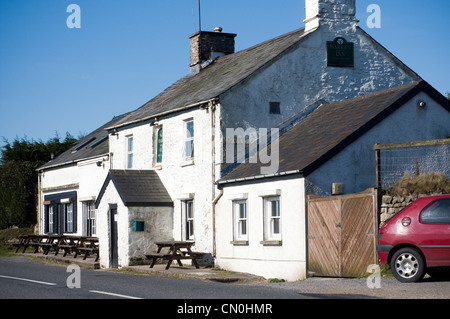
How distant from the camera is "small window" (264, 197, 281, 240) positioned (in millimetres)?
21484

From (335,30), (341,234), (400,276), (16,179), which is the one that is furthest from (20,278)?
(16,179)

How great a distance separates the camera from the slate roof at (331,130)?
20.1m

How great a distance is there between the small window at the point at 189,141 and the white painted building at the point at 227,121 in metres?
0.04

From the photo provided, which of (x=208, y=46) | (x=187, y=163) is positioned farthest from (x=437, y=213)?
(x=208, y=46)

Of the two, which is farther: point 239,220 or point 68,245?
point 68,245

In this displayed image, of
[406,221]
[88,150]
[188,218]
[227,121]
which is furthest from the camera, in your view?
[88,150]

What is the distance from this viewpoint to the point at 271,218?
2162cm

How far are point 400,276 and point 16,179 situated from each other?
32707 millimetres

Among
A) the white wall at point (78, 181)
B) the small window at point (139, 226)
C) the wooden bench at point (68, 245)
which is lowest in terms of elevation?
the wooden bench at point (68, 245)

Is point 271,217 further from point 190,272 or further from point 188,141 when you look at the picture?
point 188,141

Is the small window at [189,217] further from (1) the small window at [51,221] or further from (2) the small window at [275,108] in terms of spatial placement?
(1) the small window at [51,221]

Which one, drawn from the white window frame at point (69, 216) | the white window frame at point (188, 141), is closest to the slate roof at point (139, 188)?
the white window frame at point (188, 141)

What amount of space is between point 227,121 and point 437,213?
10096 millimetres

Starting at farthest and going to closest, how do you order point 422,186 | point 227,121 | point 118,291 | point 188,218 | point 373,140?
1. point 188,218
2. point 227,121
3. point 373,140
4. point 422,186
5. point 118,291
